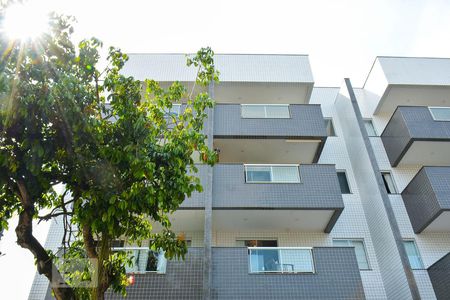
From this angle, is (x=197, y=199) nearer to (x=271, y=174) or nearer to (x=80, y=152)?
(x=271, y=174)

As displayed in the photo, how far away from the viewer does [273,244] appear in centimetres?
1196

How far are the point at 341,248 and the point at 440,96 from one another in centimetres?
926

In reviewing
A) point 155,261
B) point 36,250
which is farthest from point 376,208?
point 36,250

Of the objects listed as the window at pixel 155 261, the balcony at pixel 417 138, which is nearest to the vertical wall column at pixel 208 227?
the window at pixel 155 261

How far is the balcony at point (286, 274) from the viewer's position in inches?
363

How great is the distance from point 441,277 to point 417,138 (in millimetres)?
4699

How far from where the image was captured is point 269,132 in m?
12.9

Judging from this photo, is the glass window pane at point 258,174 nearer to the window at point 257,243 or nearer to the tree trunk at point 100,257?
the window at point 257,243

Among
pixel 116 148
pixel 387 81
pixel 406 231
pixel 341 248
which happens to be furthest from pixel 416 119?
pixel 116 148

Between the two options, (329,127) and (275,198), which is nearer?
(275,198)

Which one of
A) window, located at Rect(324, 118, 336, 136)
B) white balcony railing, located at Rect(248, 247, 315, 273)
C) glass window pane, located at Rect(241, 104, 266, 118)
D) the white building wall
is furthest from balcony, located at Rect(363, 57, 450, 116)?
white balcony railing, located at Rect(248, 247, 315, 273)

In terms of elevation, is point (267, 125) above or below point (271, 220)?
above

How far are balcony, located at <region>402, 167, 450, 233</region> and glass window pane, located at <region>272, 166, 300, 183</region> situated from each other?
4.13 meters

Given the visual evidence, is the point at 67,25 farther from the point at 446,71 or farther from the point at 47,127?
the point at 446,71
